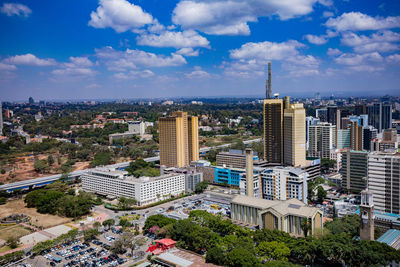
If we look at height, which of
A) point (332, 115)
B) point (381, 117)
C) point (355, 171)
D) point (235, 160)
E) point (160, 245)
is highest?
point (332, 115)

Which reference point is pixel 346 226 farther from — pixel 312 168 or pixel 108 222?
pixel 108 222

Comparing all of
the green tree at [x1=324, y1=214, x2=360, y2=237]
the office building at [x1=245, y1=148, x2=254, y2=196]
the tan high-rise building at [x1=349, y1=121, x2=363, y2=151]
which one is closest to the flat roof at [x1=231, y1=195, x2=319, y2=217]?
the green tree at [x1=324, y1=214, x2=360, y2=237]

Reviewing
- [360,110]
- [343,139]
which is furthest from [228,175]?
[360,110]

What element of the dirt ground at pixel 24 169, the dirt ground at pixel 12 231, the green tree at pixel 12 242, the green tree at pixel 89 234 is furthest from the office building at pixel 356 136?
the green tree at pixel 12 242

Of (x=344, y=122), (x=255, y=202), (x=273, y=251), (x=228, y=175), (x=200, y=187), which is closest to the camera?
(x=273, y=251)

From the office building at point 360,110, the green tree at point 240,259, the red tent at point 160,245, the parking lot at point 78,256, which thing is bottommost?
the parking lot at point 78,256

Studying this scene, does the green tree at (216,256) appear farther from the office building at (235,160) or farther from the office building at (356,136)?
the office building at (356,136)
